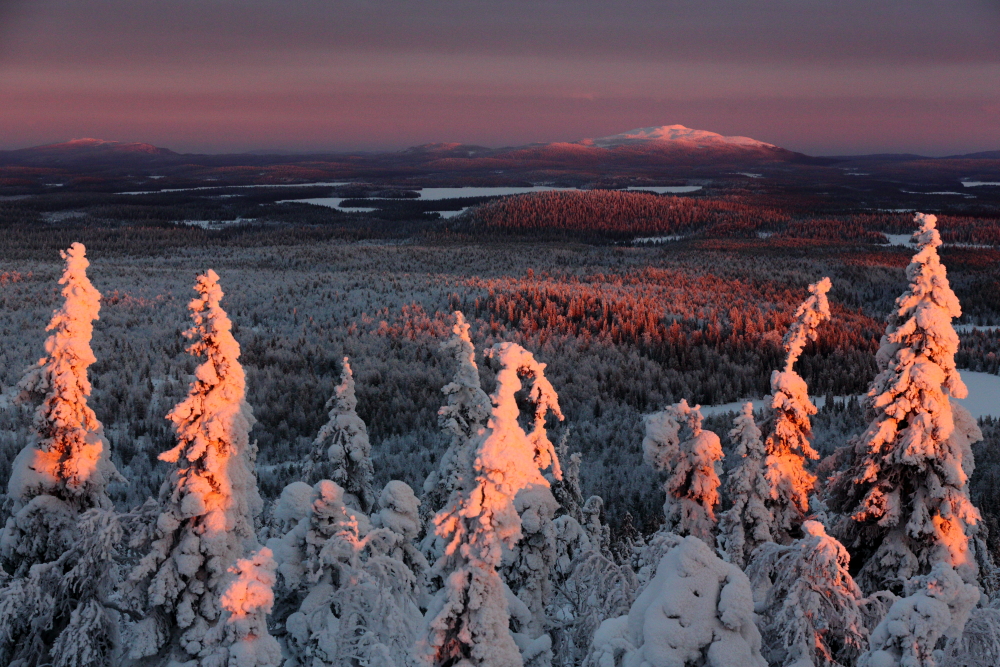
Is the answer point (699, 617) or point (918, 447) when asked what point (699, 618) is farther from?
point (918, 447)

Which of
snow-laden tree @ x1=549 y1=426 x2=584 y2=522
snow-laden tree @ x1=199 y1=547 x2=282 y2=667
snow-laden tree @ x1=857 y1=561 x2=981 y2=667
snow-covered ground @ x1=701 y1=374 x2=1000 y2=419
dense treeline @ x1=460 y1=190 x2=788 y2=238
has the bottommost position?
snow-covered ground @ x1=701 y1=374 x2=1000 y2=419

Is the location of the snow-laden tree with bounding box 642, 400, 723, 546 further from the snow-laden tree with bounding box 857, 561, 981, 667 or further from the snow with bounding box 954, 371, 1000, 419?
the snow with bounding box 954, 371, 1000, 419

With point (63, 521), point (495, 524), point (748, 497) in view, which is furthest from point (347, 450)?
point (748, 497)

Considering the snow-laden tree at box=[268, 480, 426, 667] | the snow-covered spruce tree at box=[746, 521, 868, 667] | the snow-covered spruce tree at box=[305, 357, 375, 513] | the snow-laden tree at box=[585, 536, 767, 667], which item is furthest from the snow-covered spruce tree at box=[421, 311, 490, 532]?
the snow-laden tree at box=[585, 536, 767, 667]

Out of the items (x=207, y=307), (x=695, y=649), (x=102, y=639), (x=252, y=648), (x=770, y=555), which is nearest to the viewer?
(x=695, y=649)

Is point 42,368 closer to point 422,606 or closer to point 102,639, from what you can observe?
point 102,639

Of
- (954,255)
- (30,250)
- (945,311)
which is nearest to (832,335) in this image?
(945,311)
